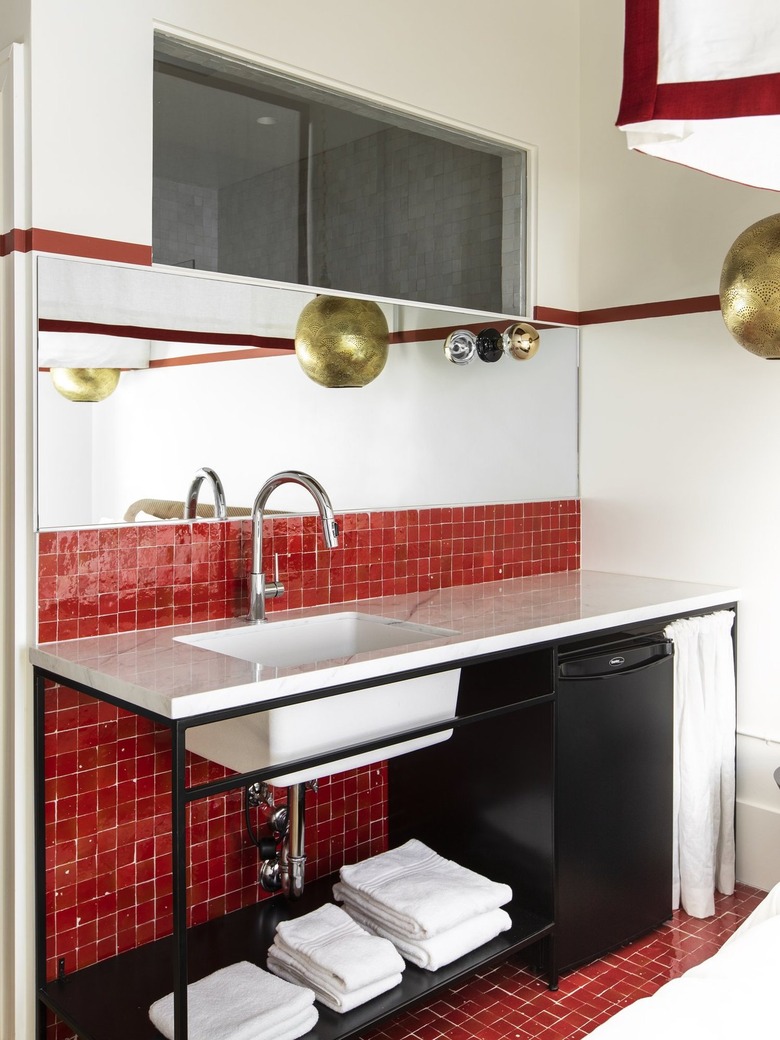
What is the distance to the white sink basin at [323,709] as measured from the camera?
1916 millimetres

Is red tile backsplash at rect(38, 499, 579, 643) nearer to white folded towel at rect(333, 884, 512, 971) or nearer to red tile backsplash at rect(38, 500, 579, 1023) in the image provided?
red tile backsplash at rect(38, 500, 579, 1023)

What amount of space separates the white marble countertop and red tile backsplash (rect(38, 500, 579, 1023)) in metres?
0.07

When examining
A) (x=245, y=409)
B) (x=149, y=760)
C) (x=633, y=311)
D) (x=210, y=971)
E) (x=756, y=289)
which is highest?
(x=633, y=311)

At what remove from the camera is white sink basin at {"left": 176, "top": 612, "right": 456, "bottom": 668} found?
233 centimetres

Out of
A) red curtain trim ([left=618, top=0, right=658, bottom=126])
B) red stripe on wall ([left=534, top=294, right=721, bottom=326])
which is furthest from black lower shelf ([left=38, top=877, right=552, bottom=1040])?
red stripe on wall ([left=534, top=294, right=721, bottom=326])

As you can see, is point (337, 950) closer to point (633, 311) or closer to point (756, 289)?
point (756, 289)

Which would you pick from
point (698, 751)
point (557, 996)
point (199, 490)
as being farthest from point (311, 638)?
point (698, 751)

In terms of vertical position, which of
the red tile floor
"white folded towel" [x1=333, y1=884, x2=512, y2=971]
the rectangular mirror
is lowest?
the red tile floor

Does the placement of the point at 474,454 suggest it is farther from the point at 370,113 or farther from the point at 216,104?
the point at 216,104

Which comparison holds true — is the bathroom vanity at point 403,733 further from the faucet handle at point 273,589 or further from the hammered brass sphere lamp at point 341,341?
the hammered brass sphere lamp at point 341,341

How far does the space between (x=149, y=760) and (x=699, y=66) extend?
1.94m

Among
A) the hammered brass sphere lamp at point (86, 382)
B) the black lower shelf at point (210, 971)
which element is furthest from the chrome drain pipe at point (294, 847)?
the hammered brass sphere lamp at point (86, 382)

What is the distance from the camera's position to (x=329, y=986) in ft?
6.92

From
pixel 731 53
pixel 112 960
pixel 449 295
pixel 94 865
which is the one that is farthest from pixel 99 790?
pixel 731 53
